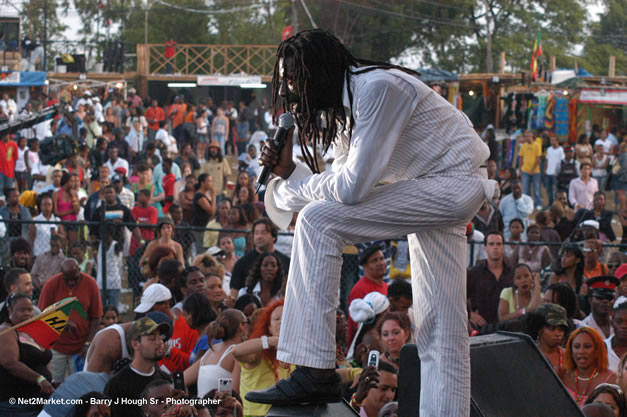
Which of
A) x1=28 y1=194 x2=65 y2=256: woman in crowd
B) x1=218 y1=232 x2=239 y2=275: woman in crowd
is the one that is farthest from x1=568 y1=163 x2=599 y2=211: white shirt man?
x1=28 y1=194 x2=65 y2=256: woman in crowd

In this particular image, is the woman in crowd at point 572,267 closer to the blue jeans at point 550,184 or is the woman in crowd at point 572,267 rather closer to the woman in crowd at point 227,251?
the woman in crowd at point 227,251

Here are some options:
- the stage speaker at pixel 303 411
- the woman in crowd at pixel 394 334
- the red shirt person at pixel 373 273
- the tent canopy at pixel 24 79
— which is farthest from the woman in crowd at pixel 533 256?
the tent canopy at pixel 24 79

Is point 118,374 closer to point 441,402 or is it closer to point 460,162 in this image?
point 441,402

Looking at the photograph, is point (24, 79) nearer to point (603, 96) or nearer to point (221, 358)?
point (603, 96)

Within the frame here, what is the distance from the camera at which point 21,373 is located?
598 cm

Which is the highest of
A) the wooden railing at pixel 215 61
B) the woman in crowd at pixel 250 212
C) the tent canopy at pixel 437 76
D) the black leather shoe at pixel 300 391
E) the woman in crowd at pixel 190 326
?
the wooden railing at pixel 215 61

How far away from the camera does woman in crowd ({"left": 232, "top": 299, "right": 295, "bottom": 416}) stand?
18.8 ft

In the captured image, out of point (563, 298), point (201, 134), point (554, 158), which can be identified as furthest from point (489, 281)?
point (201, 134)

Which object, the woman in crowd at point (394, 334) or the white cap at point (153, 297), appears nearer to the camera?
the woman in crowd at point (394, 334)

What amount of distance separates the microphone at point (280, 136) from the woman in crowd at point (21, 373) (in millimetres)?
2878

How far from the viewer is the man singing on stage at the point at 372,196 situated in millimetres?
3576

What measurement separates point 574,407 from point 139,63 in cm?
3339

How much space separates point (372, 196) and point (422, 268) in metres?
0.41

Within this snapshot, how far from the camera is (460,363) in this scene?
3814 mm
